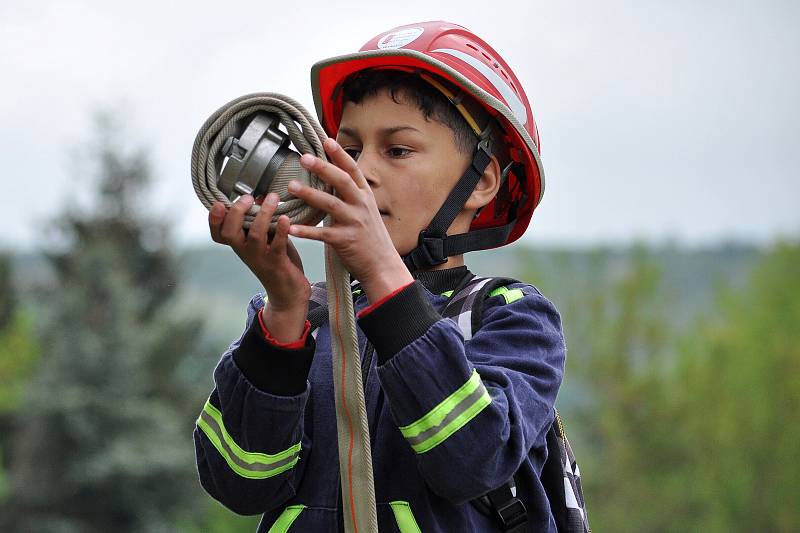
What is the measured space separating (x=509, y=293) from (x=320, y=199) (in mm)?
651

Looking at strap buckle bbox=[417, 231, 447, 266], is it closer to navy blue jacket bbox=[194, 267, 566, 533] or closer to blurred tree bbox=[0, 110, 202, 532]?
navy blue jacket bbox=[194, 267, 566, 533]

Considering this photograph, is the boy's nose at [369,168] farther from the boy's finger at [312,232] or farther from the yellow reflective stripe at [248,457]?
the yellow reflective stripe at [248,457]

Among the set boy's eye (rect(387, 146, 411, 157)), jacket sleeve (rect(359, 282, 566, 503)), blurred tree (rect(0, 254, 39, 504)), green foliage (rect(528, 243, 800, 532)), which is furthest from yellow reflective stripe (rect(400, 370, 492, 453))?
blurred tree (rect(0, 254, 39, 504))

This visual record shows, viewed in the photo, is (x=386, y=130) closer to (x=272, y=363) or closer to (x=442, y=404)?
(x=272, y=363)

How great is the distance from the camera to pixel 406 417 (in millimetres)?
2246

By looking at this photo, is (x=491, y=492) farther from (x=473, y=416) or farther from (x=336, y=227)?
(x=336, y=227)

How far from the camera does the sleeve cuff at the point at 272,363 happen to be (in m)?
2.43

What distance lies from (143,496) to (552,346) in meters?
23.4

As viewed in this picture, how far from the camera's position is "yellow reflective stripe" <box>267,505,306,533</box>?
2.54m

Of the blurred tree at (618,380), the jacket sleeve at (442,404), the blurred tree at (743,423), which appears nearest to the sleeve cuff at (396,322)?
the jacket sleeve at (442,404)

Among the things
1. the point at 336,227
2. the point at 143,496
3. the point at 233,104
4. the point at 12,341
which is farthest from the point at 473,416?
the point at 12,341

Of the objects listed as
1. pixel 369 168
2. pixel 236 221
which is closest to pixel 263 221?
pixel 236 221

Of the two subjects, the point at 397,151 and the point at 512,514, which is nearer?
the point at 512,514

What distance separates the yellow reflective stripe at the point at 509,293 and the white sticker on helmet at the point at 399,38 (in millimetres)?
721
